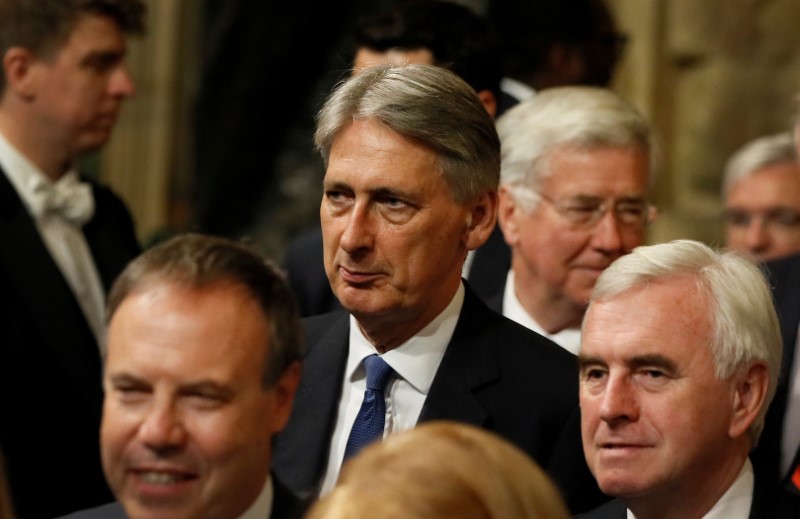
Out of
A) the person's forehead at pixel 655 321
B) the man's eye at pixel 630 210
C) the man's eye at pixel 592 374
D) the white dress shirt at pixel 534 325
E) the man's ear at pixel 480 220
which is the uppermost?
the man's ear at pixel 480 220

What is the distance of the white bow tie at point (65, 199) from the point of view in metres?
5.68

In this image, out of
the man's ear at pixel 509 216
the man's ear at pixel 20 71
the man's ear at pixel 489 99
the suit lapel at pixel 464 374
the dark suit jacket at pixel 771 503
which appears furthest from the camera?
the man's ear at pixel 20 71

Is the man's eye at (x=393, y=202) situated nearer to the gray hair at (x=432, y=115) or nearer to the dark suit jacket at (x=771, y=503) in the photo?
the gray hair at (x=432, y=115)

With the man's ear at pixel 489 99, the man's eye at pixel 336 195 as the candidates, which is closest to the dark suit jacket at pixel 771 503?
the man's eye at pixel 336 195

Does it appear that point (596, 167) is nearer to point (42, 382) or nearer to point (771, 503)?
point (771, 503)

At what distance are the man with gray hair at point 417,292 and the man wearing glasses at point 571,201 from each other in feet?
3.05

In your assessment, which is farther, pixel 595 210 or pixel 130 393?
pixel 595 210

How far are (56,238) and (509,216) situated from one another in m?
1.53

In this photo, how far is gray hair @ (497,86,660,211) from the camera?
5133 millimetres

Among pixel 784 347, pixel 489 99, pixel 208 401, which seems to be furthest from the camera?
pixel 489 99

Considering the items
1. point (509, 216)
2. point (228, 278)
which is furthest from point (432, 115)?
point (509, 216)

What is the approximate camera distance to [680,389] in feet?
12.5

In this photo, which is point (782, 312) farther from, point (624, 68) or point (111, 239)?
point (624, 68)

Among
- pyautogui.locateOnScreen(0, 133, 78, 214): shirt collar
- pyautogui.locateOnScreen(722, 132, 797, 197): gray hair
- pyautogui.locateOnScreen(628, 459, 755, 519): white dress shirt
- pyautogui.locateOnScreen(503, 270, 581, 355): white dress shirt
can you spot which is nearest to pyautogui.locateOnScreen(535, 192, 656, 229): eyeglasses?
pyautogui.locateOnScreen(503, 270, 581, 355): white dress shirt
